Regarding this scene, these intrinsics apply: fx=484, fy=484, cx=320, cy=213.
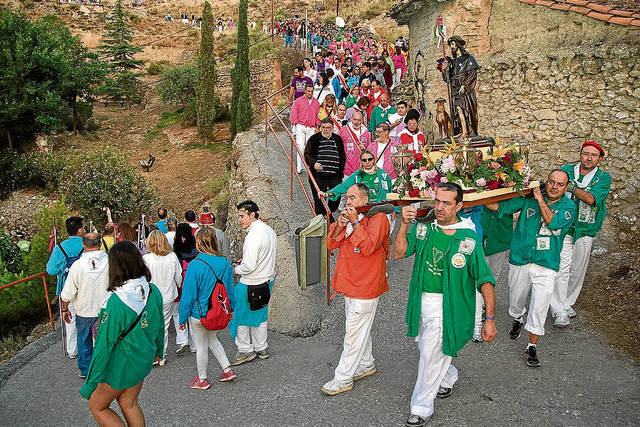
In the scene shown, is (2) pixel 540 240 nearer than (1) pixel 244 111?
Yes

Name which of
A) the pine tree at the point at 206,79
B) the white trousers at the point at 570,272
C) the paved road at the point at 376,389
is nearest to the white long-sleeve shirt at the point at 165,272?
the paved road at the point at 376,389

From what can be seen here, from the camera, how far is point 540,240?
17.2 feet

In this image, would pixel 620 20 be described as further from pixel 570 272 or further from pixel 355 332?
pixel 355 332

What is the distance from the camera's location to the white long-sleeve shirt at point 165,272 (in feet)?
19.1

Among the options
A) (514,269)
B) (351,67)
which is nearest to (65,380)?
(514,269)

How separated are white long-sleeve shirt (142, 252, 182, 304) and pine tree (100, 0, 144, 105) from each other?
28.2 m

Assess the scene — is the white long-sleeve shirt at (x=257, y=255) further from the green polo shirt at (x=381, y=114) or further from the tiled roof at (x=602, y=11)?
the tiled roof at (x=602, y=11)

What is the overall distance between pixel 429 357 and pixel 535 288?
1.89 metres

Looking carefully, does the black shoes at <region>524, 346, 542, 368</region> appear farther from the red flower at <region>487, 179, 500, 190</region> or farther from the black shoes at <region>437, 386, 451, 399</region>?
the red flower at <region>487, 179, 500, 190</region>

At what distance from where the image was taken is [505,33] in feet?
34.0

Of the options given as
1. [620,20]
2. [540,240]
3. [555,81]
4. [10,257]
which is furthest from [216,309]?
[10,257]

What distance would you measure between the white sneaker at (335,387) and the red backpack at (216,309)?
48.1 inches

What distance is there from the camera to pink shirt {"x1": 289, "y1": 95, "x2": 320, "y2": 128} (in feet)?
34.6

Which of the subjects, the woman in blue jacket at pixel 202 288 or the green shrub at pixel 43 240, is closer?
the woman in blue jacket at pixel 202 288
